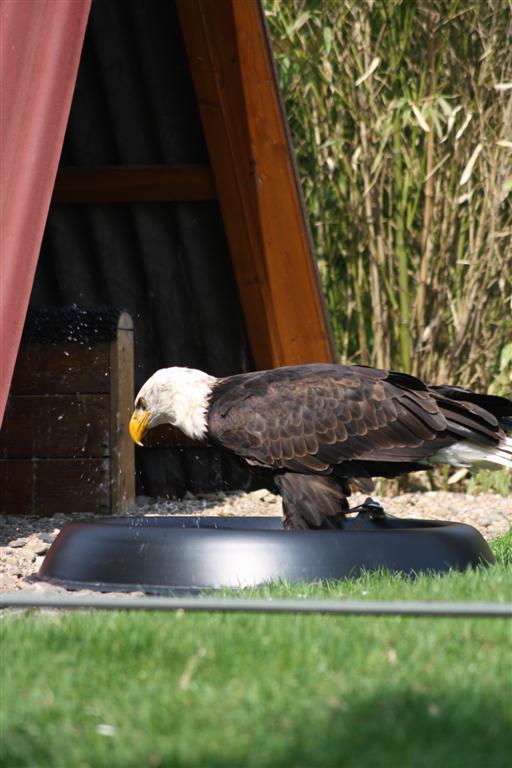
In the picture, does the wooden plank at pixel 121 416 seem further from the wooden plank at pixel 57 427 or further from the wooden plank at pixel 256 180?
the wooden plank at pixel 256 180

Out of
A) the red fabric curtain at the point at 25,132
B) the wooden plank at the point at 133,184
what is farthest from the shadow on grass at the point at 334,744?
the wooden plank at the point at 133,184

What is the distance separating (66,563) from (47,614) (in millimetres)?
837

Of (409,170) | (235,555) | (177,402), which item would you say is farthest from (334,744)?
(409,170)

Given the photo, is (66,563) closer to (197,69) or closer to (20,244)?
(20,244)

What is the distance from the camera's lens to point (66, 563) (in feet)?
14.2

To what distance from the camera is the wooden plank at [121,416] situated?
6.37 metres

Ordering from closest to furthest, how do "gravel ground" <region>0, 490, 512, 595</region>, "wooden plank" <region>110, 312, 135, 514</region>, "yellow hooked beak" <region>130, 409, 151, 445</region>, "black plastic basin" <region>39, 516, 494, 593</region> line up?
"black plastic basin" <region>39, 516, 494, 593</region> → "yellow hooked beak" <region>130, 409, 151, 445</region> → "gravel ground" <region>0, 490, 512, 595</region> → "wooden plank" <region>110, 312, 135, 514</region>

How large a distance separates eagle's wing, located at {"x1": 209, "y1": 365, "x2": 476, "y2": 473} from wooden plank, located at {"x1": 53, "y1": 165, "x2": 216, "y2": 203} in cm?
247

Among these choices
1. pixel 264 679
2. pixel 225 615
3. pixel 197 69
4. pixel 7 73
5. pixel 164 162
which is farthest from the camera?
pixel 164 162

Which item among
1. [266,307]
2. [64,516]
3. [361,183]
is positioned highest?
[361,183]

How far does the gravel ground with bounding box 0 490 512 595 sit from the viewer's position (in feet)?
17.6

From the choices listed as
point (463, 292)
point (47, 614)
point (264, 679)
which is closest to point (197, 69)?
point (463, 292)

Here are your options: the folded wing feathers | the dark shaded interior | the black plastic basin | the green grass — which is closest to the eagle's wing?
the folded wing feathers

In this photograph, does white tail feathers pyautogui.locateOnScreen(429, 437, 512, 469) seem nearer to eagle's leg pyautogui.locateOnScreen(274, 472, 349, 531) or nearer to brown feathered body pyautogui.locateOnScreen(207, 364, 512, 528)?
brown feathered body pyautogui.locateOnScreen(207, 364, 512, 528)
